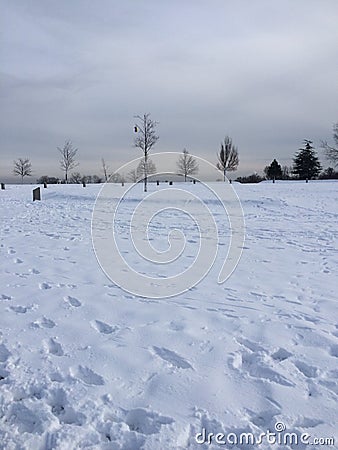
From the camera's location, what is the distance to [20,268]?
6.36 m

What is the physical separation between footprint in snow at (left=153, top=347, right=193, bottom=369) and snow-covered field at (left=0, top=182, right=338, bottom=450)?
0.05ft

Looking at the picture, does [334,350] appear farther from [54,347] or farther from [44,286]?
[44,286]

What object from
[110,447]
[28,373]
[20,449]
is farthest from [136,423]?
[28,373]

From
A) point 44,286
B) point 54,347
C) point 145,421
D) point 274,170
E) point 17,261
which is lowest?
point 145,421

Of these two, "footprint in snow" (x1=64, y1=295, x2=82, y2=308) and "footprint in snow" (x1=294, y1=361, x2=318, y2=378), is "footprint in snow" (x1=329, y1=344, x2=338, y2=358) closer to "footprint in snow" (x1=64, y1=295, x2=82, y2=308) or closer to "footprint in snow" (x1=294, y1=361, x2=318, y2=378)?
"footprint in snow" (x1=294, y1=361, x2=318, y2=378)

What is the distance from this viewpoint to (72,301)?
15.8 ft

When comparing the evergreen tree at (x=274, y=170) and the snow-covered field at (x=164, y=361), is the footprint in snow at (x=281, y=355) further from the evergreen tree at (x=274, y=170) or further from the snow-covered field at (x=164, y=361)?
the evergreen tree at (x=274, y=170)

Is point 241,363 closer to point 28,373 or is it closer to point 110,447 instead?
point 110,447

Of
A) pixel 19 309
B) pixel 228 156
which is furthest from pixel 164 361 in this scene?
pixel 228 156

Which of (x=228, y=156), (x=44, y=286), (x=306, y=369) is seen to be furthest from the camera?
(x=228, y=156)

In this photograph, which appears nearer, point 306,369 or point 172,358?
point 306,369

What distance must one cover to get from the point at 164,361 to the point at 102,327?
1.00 metres

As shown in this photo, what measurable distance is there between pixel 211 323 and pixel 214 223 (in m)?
9.19

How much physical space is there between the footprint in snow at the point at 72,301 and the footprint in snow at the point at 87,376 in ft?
4.96
